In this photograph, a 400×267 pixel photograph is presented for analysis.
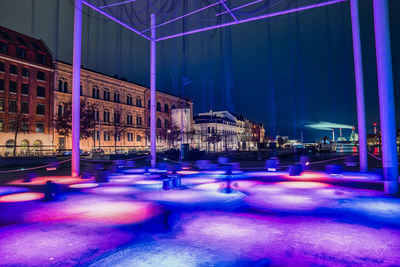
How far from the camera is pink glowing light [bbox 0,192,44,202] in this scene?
8986mm

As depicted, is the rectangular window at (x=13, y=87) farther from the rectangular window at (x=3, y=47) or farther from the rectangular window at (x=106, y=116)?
the rectangular window at (x=106, y=116)

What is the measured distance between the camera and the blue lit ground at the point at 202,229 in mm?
4176

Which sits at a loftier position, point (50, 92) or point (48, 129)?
point (50, 92)

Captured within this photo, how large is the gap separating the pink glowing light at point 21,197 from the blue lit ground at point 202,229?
0.13 ft

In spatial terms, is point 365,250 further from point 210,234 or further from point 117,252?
point 117,252

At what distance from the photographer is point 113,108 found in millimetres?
59656

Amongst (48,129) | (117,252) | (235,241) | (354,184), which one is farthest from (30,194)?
(48,129)

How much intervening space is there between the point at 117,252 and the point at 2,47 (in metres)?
49.5

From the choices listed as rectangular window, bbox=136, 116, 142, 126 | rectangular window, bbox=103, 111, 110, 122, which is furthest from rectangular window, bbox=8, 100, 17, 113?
rectangular window, bbox=136, 116, 142, 126

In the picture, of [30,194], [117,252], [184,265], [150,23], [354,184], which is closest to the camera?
[184,265]

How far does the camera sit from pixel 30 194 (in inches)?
391

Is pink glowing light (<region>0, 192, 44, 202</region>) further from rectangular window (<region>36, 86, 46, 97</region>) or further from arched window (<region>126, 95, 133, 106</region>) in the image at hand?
arched window (<region>126, 95, 133, 106</region>)

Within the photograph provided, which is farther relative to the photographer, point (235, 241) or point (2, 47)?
point (2, 47)

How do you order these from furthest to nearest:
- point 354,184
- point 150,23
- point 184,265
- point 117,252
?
point 150,23 → point 354,184 → point 117,252 → point 184,265
